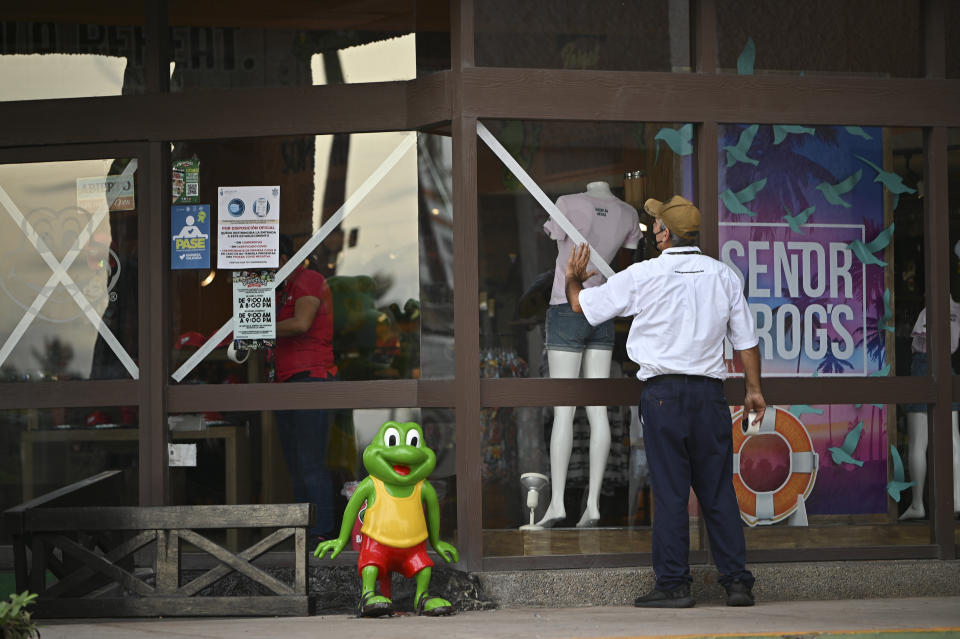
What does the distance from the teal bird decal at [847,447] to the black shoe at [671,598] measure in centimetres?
134

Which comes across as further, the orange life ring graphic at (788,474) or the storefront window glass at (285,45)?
the storefront window glass at (285,45)

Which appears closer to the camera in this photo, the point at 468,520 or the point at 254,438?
the point at 468,520

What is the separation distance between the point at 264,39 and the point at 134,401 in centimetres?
209

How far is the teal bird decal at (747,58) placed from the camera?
6660 mm

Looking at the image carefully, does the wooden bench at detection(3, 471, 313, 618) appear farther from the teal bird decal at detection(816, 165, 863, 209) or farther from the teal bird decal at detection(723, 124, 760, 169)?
the teal bird decal at detection(816, 165, 863, 209)

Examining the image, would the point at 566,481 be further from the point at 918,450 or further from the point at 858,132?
the point at 858,132

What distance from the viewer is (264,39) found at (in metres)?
6.97

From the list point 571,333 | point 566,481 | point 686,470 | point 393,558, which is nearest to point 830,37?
point 571,333

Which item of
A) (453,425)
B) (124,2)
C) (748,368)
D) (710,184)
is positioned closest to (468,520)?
(453,425)

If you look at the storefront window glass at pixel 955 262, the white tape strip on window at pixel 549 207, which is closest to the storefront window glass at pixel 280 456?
the white tape strip on window at pixel 549 207

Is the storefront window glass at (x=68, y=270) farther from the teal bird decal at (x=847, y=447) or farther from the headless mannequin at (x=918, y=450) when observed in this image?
the headless mannequin at (x=918, y=450)

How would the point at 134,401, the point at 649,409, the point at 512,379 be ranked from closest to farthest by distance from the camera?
the point at 649,409 → the point at 512,379 → the point at 134,401

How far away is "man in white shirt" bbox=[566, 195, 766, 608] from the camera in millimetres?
5812

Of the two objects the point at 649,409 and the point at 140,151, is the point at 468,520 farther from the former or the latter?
the point at 140,151
